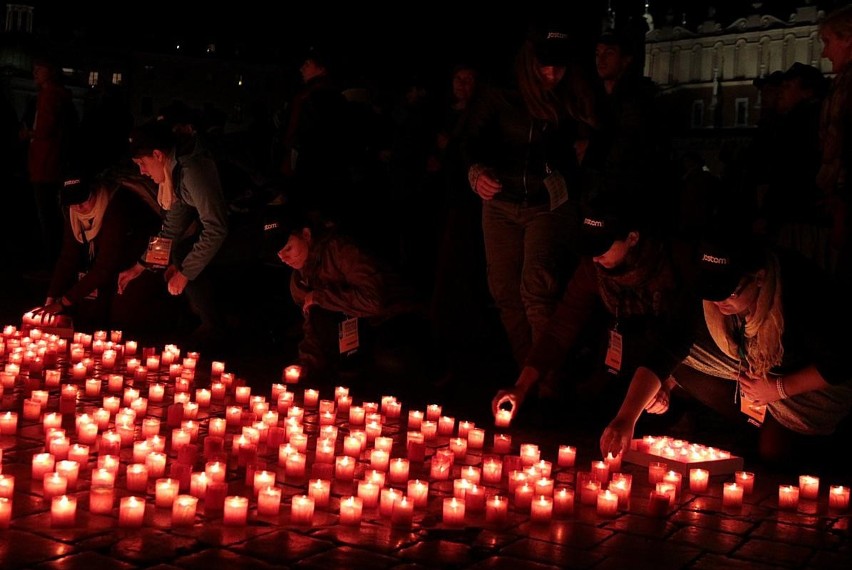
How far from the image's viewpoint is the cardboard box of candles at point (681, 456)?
18.0 ft

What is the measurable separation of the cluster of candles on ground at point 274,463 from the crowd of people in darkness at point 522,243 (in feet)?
1.53

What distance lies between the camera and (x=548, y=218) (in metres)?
7.08

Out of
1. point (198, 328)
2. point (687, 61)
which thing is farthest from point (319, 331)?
point (687, 61)

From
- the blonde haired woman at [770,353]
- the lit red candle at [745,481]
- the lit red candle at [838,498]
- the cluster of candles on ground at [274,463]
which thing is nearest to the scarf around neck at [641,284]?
the blonde haired woman at [770,353]

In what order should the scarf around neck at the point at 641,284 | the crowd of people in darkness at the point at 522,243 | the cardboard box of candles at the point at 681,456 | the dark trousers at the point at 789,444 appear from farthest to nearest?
the scarf around neck at the point at 641,284, the dark trousers at the point at 789,444, the crowd of people in darkness at the point at 522,243, the cardboard box of candles at the point at 681,456

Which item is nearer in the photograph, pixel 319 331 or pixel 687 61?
pixel 319 331

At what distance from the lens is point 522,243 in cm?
733

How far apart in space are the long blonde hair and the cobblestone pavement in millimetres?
617

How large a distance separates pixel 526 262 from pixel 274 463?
230 cm

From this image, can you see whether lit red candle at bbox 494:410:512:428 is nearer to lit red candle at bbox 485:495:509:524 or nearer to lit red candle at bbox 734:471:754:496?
lit red candle at bbox 734:471:754:496

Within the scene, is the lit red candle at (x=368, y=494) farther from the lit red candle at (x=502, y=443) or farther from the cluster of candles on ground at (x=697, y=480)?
the lit red candle at (x=502, y=443)

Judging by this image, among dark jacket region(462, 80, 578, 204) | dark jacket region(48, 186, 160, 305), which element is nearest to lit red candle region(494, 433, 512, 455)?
dark jacket region(462, 80, 578, 204)

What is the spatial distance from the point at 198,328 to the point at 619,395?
11.7ft

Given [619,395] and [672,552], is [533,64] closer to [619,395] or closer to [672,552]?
[619,395]
